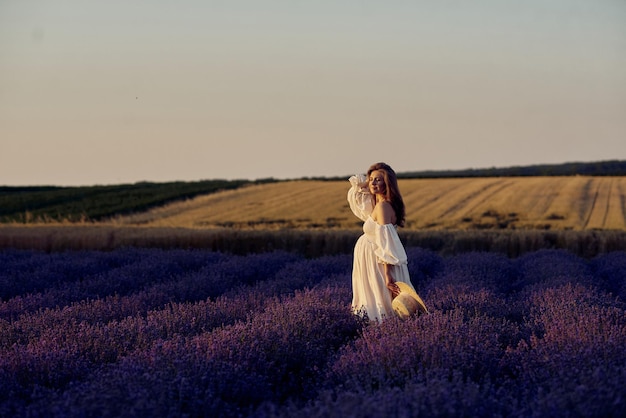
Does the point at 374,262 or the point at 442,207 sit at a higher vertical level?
the point at 374,262

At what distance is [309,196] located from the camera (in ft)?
98.0

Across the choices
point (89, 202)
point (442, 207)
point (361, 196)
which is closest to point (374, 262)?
point (361, 196)

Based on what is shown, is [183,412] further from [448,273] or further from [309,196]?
[309,196]

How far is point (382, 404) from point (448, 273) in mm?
7068

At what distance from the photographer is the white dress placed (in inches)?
241

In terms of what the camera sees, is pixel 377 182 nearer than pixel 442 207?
Yes

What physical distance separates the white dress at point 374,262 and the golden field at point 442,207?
13710 mm

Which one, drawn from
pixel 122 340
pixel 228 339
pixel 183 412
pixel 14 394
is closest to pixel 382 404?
pixel 183 412

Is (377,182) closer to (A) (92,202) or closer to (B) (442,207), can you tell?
(B) (442,207)

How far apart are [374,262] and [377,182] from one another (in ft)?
2.08

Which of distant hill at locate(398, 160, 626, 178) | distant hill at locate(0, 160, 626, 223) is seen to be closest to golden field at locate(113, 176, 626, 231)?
distant hill at locate(0, 160, 626, 223)

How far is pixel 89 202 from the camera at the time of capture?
105 ft

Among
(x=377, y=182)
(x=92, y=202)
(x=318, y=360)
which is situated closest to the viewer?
(x=318, y=360)

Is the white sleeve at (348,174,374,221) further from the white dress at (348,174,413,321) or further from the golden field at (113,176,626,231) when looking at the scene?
the golden field at (113,176,626,231)
